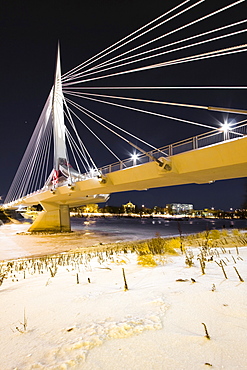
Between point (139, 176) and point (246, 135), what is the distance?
1046 centimetres

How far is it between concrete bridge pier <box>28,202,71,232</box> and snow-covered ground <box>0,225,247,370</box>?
38.8 meters

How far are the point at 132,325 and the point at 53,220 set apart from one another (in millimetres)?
43166

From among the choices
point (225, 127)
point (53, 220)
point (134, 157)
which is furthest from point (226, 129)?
point (53, 220)

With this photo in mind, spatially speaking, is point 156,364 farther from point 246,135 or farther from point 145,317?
point 246,135

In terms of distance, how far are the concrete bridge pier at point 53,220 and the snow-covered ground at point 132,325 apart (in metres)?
38.8

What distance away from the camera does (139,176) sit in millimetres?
21219

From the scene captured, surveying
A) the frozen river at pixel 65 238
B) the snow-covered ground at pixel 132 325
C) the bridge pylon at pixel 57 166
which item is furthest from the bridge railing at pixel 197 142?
the bridge pylon at pixel 57 166

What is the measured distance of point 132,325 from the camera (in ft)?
10.0

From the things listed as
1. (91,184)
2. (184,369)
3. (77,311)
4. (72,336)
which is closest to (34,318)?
(77,311)

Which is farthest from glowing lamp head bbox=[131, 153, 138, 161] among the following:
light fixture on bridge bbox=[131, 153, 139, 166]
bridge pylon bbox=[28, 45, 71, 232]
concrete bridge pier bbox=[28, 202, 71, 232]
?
concrete bridge pier bbox=[28, 202, 71, 232]

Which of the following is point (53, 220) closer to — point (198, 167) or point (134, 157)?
point (134, 157)

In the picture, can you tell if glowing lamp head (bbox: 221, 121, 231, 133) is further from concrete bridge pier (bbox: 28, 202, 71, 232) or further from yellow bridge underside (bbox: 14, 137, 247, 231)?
concrete bridge pier (bbox: 28, 202, 71, 232)

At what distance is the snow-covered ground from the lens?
237 centimetres

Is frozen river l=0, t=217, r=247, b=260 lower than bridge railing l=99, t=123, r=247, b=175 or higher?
lower
